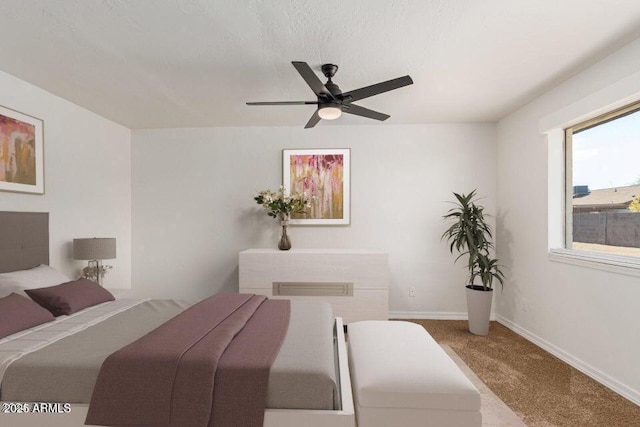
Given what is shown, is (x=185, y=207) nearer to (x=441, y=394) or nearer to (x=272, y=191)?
(x=272, y=191)

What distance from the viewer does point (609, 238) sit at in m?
2.44

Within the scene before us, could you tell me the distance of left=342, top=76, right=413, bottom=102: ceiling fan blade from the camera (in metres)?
2.04

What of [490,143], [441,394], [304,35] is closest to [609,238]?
[490,143]

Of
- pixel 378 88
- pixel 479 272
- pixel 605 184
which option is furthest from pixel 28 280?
pixel 605 184

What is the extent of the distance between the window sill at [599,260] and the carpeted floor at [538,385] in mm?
888

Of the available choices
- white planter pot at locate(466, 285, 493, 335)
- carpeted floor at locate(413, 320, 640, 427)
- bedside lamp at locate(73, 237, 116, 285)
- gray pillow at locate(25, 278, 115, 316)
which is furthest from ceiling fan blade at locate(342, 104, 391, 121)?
bedside lamp at locate(73, 237, 116, 285)

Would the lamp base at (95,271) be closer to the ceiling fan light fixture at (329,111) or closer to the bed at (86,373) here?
the bed at (86,373)

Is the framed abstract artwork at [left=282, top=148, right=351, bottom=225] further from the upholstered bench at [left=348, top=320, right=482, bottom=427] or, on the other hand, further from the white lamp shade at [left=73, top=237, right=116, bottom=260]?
the upholstered bench at [left=348, top=320, right=482, bottom=427]

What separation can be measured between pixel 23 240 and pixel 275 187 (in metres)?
2.50

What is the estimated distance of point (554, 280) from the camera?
2.88 meters

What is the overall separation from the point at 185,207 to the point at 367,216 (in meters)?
2.45

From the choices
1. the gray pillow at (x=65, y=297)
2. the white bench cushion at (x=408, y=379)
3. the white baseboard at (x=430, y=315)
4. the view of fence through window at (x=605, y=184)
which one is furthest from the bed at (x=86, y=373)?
the view of fence through window at (x=605, y=184)

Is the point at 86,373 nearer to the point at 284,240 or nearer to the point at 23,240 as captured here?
the point at 23,240

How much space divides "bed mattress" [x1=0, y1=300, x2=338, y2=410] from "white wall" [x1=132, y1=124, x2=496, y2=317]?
85.8 inches
